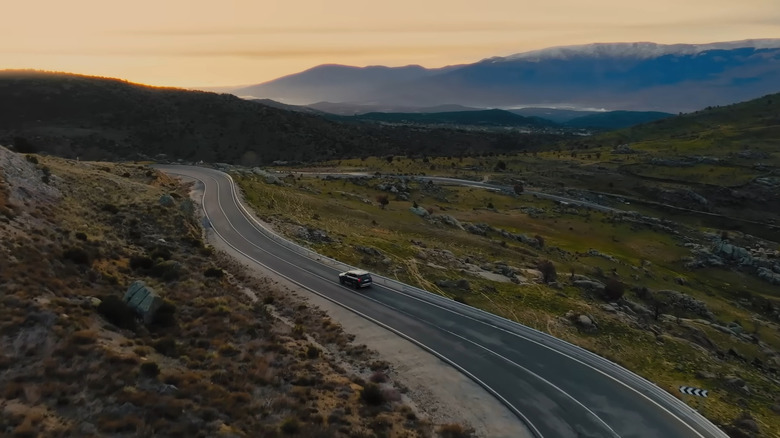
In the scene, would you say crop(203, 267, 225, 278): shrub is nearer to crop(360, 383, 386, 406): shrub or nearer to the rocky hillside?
the rocky hillside

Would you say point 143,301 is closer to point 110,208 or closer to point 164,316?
point 164,316

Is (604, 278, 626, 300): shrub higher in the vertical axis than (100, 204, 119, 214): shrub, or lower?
lower

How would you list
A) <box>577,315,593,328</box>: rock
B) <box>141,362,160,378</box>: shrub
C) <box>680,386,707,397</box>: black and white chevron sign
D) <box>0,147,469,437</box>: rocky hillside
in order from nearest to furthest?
<box>0,147,469,437</box>: rocky hillside → <box>141,362,160,378</box>: shrub → <box>680,386,707,397</box>: black and white chevron sign → <box>577,315,593,328</box>: rock

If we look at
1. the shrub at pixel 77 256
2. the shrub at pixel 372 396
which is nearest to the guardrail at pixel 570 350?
the shrub at pixel 372 396

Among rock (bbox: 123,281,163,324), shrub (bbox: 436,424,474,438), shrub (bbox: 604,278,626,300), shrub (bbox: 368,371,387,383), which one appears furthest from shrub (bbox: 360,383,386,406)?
shrub (bbox: 604,278,626,300)

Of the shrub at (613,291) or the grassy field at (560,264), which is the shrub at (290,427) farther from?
the shrub at (613,291)
